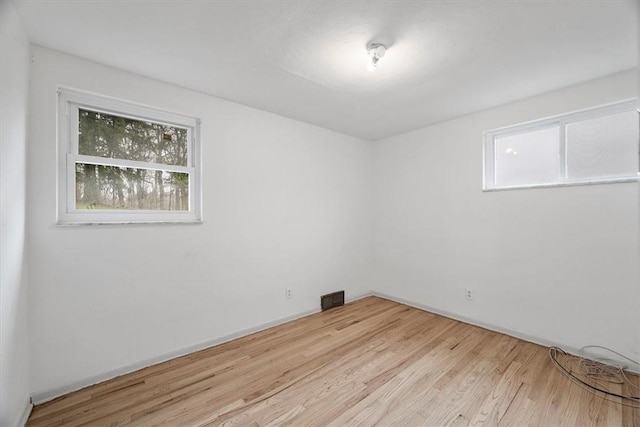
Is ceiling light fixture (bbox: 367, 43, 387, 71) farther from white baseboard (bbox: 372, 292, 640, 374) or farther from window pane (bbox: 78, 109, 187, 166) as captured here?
white baseboard (bbox: 372, 292, 640, 374)

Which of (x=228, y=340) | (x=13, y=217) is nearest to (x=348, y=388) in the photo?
(x=228, y=340)

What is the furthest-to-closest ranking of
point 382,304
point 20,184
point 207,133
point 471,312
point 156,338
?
1. point 382,304
2. point 471,312
3. point 207,133
4. point 156,338
5. point 20,184

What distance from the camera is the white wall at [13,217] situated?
1.34 metres

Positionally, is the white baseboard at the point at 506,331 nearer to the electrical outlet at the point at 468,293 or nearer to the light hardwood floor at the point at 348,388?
the light hardwood floor at the point at 348,388

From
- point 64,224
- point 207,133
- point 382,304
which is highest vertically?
point 207,133

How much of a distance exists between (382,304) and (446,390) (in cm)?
184

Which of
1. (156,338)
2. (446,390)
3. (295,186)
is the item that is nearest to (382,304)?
(446,390)

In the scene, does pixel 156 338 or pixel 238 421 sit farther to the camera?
pixel 156 338

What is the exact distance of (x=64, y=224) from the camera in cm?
190

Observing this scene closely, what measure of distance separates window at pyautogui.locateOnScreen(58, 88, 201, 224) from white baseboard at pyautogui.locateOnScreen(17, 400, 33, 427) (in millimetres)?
1206

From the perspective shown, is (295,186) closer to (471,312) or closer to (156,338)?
(156,338)

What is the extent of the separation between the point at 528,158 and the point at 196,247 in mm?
3522

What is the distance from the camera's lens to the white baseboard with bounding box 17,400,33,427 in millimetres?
1569

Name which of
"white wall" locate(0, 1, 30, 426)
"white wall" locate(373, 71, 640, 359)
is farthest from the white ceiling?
"white wall" locate(373, 71, 640, 359)
